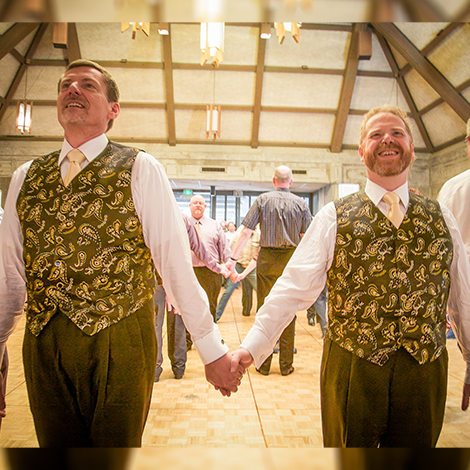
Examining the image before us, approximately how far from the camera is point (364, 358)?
1116 mm

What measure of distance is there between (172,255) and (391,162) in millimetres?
739

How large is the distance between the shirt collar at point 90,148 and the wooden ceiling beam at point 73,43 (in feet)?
27.5

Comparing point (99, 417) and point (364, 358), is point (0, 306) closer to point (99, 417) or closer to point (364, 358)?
point (99, 417)

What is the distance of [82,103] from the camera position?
1.17 m

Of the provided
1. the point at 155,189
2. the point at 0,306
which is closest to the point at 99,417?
→ the point at 0,306

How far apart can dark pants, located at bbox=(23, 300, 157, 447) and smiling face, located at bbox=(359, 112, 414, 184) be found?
91 centimetres

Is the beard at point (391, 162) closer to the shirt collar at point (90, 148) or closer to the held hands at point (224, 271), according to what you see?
the shirt collar at point (90, 148)

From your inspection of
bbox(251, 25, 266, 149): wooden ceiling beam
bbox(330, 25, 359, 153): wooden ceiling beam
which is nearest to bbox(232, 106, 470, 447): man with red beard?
bbox(251, 25, 266, 149): wooden ceiling beam

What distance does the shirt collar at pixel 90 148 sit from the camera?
1151mm

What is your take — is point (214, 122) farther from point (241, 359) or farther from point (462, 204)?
point (241, 359)

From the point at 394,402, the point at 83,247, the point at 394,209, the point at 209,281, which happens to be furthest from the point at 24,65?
the point at 394,402

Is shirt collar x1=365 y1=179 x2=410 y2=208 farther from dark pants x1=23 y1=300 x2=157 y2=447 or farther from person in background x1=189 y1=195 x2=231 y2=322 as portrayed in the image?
person in background x1=189 y1=195 x2=231 y2=322

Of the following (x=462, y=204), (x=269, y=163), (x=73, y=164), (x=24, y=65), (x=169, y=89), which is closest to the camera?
(x=73, y=164)

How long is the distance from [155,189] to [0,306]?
553 mm
